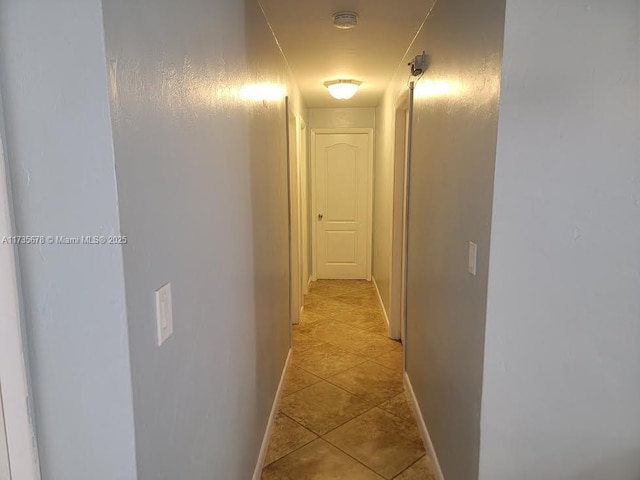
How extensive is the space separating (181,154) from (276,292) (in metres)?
1.65

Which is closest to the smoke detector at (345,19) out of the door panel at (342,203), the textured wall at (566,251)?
the textured wall at (566,251)

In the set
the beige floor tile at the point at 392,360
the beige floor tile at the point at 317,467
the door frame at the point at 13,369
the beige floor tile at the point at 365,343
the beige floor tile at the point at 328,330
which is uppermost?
the door frame at the point at 13,369

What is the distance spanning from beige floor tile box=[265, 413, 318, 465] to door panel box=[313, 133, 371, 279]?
134 inches

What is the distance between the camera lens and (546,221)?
133cm

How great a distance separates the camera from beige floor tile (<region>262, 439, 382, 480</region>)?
6.79ft

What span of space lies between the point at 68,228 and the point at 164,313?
0.28 metres

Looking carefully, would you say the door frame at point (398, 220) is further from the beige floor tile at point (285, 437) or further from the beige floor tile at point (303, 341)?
the beige floor tile at point (285, 437)

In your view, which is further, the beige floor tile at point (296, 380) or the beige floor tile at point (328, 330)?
the beige floor tile at point (328, 330)

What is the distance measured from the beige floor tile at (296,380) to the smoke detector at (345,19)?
7.51 ft

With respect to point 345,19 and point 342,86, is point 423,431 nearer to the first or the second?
point 345,19

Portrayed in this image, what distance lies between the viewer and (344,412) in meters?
2.62

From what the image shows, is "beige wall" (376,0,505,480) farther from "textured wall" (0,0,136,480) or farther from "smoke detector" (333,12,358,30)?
"textured wall" (0,0,136,480)

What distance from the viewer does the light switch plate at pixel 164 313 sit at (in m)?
0.89

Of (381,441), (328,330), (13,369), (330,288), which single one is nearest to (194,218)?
(13,369)
